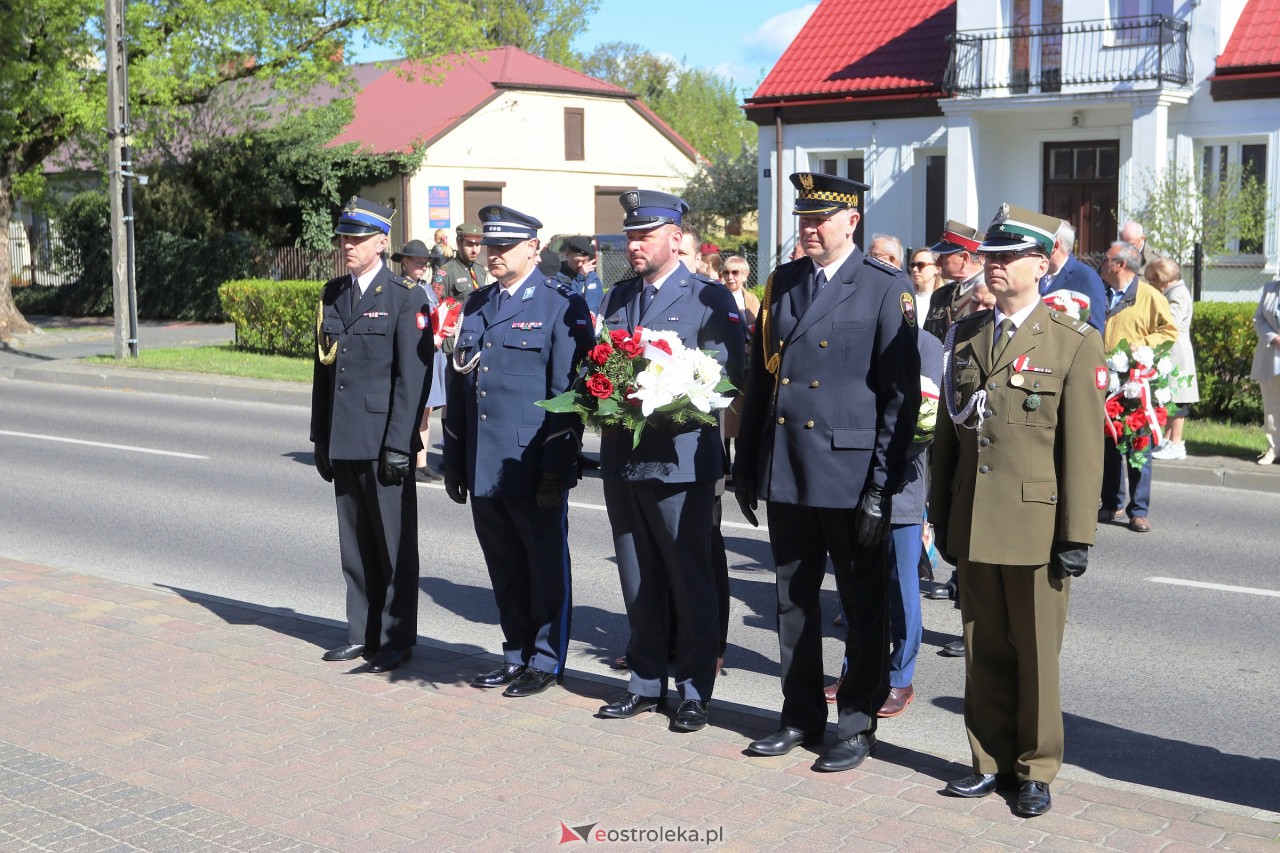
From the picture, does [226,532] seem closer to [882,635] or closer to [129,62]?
[882,635]

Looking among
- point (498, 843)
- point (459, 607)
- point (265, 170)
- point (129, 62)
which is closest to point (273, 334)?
point (129, 62)

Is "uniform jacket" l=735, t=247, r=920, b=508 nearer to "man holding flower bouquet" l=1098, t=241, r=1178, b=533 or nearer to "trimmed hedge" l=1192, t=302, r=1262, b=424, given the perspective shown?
"man holding flower bouquet" l=1098, t=241, r=1178, b=533

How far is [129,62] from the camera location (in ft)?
81.3

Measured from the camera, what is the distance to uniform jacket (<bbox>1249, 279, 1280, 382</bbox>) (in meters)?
11.9

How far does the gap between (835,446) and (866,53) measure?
26.0m

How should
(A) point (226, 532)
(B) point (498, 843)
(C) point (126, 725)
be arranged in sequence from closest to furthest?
(B) point (498, 843)
(C) point (126, 725)
(A) point (226, 532)

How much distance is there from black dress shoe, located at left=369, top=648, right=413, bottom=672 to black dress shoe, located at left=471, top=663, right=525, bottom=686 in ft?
1.43

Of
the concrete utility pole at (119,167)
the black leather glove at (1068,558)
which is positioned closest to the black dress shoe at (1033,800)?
the black leather glove at (1068,558)

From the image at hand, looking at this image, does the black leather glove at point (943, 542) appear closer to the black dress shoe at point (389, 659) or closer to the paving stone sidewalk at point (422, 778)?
the paving stone sidewalk at point (422, 778)

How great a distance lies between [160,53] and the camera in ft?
81.8

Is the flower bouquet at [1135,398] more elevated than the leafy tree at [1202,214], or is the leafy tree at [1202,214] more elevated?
the leafy tree at [1202,214]

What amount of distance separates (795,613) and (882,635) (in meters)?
0.33

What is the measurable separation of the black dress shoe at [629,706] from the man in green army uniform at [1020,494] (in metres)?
1.37

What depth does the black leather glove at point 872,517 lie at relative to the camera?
5.00 m
